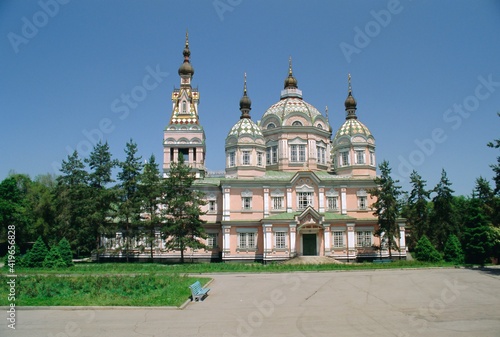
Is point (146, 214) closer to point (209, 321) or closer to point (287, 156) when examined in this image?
point (287, 156)

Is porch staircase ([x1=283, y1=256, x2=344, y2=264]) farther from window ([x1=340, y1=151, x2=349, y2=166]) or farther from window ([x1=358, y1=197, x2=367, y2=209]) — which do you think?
window ([x1=340, y1=151, x2=349, y2=166])

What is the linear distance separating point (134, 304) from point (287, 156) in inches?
1231

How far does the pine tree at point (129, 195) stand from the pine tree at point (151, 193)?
2.12 feet

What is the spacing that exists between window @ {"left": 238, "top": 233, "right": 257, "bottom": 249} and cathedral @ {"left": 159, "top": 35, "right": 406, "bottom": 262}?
95 mm

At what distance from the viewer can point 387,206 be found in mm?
37875

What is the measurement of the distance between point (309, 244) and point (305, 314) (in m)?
25.5

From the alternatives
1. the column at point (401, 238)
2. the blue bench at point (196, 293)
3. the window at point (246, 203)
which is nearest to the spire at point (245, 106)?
the window at point (246, 203)

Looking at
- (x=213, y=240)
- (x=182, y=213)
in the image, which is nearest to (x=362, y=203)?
(x=213, y=240)

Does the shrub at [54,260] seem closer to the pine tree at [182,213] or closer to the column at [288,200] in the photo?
the pine tree at [182,213]

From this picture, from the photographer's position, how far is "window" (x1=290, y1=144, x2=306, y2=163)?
4509 cm

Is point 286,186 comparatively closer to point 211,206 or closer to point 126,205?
point 211,206

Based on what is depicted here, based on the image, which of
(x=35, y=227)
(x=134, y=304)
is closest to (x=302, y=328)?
(x=134, y=304)

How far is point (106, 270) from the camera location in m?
29.7

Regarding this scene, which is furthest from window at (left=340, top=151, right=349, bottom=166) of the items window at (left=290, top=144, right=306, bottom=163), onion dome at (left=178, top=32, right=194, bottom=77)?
onion dome at (left=178, top=32, right=194, bottom=77)
